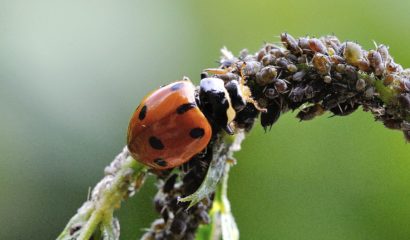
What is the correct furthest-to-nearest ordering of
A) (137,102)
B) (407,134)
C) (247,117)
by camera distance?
(137,102) < (247,117) < (407,134)

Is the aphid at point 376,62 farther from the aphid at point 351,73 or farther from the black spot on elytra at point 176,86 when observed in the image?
the black spot on elytra at point 176,86

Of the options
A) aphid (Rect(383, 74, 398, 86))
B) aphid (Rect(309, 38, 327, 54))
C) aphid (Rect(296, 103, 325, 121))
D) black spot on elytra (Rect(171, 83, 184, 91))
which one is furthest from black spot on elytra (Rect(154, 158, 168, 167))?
aphid (Rect(383, 74, 398, 86))

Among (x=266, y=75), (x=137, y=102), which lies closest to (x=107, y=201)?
(x=266, y=75)

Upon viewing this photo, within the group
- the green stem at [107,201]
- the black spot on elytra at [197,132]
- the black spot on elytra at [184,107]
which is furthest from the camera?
the black spot on elytra at [184,107]

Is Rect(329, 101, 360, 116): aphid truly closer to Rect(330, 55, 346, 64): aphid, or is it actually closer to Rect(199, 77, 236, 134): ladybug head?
Rect(330, 55, 346, 64): aphid

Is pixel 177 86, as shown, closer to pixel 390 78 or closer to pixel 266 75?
pixel 266 75

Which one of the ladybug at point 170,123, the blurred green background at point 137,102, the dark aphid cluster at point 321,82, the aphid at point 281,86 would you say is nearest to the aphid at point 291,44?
the dark aphid cluster at point 321,82
